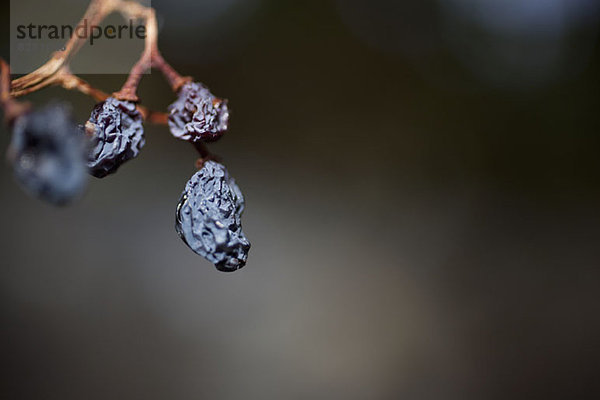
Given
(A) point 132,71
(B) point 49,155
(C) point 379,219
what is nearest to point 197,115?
(A) point 132,71

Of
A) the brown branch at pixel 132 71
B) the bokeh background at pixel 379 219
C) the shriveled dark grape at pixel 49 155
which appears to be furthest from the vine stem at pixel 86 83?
the bokeh background at pixel 379 219

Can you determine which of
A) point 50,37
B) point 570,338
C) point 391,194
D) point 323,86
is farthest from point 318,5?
point 570,338

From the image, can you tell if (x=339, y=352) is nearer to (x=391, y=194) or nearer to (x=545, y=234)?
(x=391, y=194)

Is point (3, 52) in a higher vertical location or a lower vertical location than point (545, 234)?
lower

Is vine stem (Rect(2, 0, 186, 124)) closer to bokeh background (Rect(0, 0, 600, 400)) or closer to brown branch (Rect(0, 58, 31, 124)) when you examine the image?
brown branch (Rect(0, 58, 31, 124))

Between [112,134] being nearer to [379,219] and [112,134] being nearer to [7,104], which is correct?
[7,104]

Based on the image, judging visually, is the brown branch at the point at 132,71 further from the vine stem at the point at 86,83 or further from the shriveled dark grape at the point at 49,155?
the shriveled dark grape at the point at 49,155
